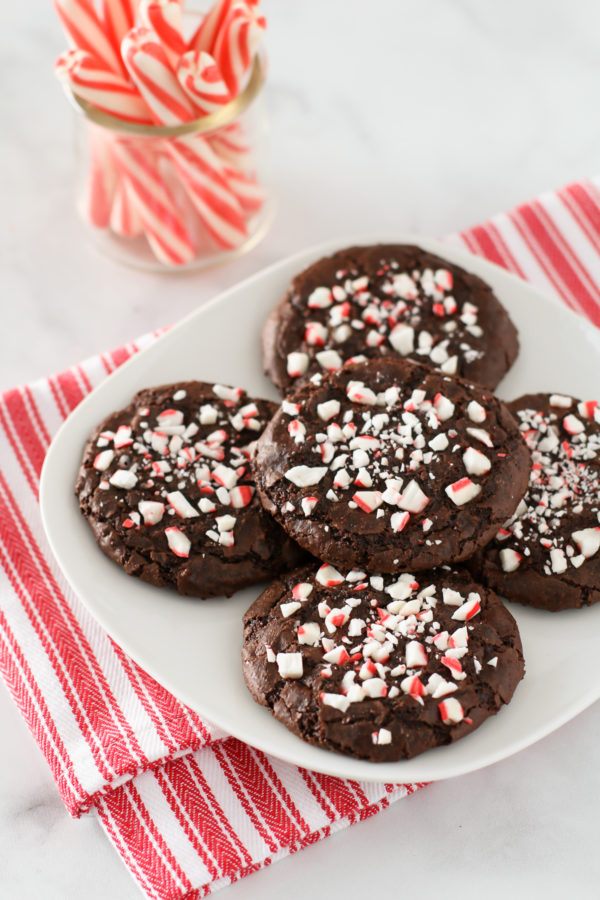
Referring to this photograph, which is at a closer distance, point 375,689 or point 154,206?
point 375,689

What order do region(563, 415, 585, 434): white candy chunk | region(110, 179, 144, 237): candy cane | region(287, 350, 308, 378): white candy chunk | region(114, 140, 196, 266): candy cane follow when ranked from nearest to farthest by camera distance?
region(563, 415, 585, 434): white candy chunk < region(287, 350, 308, 378): white candy chunk < region(114, 140, 196, 266): candy cane < region(110, 179, 144, 237): candy cane

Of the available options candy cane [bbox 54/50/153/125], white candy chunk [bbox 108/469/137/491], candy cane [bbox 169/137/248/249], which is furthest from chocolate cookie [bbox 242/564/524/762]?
candy cane [bbox 54/50/153/125]

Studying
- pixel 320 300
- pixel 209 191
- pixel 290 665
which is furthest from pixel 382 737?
pixel 209 191

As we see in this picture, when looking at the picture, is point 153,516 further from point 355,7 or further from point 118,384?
point 355,7

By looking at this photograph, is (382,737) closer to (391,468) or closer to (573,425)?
(391,468)

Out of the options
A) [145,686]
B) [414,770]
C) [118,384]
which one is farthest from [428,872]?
[118,384]

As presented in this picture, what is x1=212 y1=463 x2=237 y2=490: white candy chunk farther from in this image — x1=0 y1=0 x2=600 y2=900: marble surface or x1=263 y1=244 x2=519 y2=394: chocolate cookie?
x1=0 y1=0 x2=600 y2=900: marble surface
